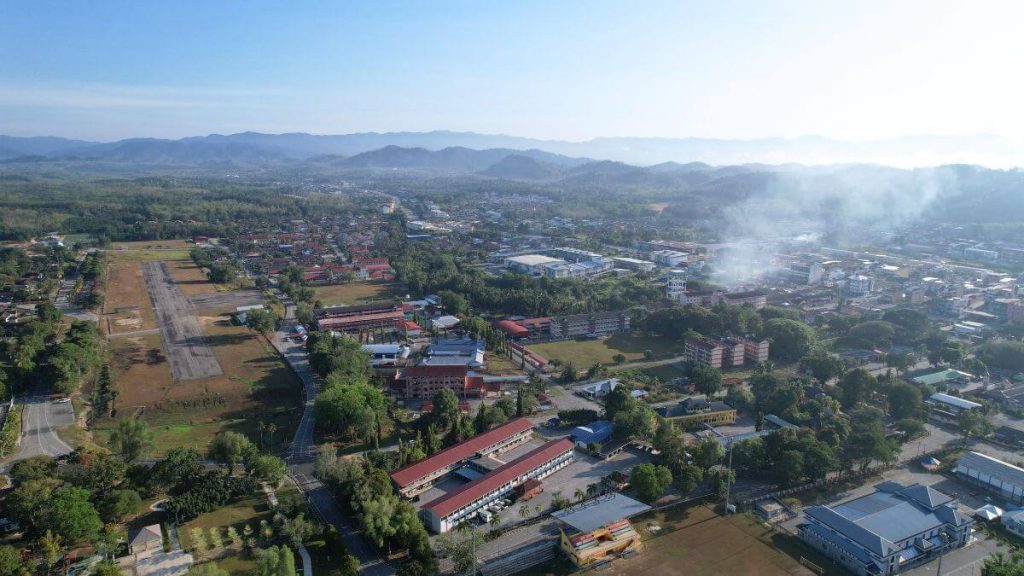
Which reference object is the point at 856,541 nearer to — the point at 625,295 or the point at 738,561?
the point at 738,561

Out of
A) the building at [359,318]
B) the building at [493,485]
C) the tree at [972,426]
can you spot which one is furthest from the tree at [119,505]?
the tree at [972,426]

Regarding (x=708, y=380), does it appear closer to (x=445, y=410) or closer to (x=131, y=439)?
(x=445, y=410)

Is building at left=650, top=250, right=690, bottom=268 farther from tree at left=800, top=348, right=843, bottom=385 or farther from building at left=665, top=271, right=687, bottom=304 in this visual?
tree at left=800, top=348, right=843, bottom=385

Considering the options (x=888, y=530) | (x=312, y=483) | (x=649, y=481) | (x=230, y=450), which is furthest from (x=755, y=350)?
(x=230, y=450)

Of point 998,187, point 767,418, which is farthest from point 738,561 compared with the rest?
point 998,187

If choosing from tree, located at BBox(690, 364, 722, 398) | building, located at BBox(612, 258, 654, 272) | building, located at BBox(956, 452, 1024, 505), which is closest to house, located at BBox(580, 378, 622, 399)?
tree, located at BBox(690, 364, 722, 398)
